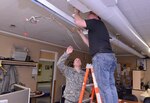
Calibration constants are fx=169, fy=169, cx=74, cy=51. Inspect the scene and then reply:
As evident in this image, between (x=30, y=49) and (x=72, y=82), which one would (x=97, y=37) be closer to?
(x=72, y=82)

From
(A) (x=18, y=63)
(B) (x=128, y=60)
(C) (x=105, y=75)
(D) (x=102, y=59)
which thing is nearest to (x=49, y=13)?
(D) (x=102, y=59)

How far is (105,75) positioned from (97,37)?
44 cm

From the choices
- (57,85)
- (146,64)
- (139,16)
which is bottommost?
(57,85)

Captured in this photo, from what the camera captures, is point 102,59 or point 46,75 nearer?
point 102,59

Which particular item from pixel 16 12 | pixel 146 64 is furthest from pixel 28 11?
pixel 146 64

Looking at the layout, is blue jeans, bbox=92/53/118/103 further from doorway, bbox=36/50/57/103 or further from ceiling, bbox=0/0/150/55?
doorway, bbox=36/50/57/103

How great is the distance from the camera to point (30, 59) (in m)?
5.37

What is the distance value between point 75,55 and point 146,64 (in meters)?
3.19

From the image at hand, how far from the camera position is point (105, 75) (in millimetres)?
1828

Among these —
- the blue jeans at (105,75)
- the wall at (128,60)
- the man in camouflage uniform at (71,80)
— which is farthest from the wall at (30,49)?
the blue jeans at (105,75)

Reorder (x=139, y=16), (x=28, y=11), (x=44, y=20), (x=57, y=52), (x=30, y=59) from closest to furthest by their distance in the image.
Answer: (x=139, y=16), (x=28, y=11), (x=44, y=20), (x=30, y=59), (x=57, y=52)

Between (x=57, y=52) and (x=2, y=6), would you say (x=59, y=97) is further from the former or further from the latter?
(x=2, y=6)

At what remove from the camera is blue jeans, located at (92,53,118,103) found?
5.84ft

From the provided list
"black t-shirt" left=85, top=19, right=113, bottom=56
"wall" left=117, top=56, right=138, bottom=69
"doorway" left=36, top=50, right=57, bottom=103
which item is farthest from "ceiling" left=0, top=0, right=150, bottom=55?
"wall" left=117, top=56, right=138, bottom=69
